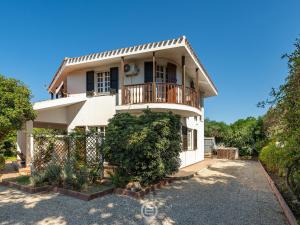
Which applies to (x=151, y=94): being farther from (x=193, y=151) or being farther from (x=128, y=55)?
(x=193, y=151)

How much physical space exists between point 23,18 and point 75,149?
12.6 m

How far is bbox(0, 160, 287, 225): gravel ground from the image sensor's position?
5.88 meters

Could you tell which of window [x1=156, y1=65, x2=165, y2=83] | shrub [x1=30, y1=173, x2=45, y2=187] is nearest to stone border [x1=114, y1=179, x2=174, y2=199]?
shrub [x1=30, y1=173, x2=45, y2=187]

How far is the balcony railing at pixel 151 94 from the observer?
12.1 meters

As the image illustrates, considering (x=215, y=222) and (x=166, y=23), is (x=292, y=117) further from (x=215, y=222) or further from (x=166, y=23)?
(x=166, y=23)

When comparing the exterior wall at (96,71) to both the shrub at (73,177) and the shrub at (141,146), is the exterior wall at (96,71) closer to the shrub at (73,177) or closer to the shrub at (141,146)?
the shrub at (141,146)

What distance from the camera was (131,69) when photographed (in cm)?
1322

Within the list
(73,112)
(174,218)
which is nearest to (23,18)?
(73,112)

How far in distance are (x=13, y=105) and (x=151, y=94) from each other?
6.42 metres

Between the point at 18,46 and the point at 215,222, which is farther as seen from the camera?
the point at 18,46

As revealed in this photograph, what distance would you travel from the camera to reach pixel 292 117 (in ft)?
18.8

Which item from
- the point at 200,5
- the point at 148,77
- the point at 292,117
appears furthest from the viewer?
the point at 200,5

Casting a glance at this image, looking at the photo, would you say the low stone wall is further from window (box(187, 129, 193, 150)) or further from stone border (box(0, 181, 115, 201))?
stone border (box(0, 181, 115, 201))

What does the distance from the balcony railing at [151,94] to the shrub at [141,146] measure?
2.58 metres
